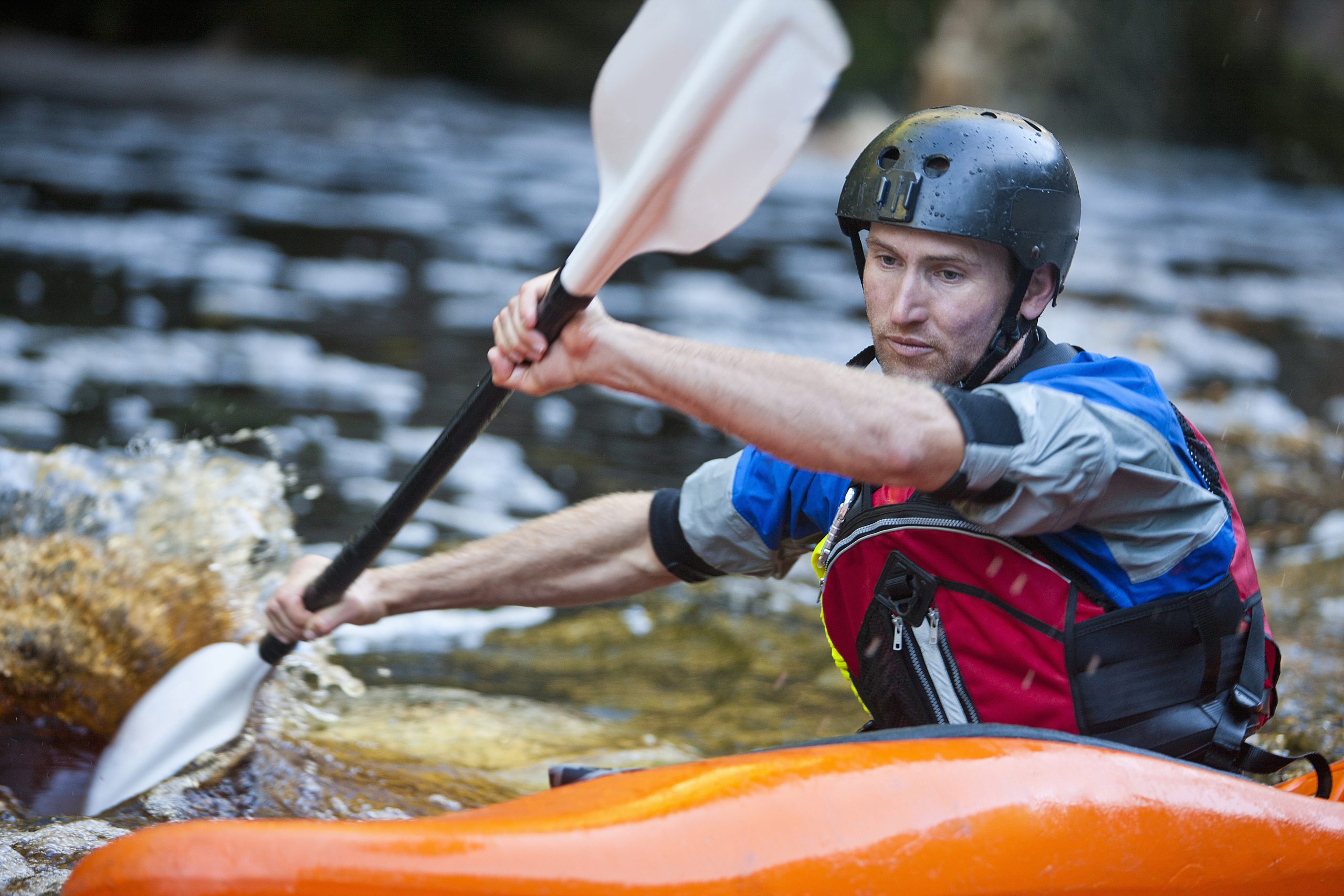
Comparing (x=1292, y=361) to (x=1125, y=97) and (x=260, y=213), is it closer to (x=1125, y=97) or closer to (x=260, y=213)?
(x=260, y=213)

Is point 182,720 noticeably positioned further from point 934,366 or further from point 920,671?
point 934,366

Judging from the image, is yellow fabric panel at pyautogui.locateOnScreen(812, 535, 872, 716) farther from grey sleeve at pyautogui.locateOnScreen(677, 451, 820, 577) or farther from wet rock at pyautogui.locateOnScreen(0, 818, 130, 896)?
wet rock at pyautogui.locateOnScreen(0, 818, 130, 896)

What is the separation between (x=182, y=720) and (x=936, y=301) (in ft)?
6.68

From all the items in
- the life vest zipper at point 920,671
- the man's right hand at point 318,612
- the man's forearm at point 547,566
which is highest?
the life vest zipper at point 920,671

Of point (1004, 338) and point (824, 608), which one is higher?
point (1004, 338)

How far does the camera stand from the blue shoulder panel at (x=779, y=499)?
2.70 metres

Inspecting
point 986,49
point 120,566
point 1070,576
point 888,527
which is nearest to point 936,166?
point 888,527

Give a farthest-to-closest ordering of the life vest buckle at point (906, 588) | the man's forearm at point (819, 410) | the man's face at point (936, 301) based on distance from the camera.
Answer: the man's face at point (936, 301), the life vest buckle at point (906, 588), the man's forearm at point (819, 410)

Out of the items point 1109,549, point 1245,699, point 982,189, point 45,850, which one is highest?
point 982,189

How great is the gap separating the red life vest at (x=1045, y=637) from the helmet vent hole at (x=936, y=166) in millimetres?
634

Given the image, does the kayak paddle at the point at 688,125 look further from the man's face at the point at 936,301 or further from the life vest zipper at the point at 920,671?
the life vest zipper at the point at 920,671

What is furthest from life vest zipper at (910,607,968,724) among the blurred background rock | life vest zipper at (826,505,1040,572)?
the blurred background rock

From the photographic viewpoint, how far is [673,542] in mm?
2865

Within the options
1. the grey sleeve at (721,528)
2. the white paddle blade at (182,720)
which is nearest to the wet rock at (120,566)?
the white paddle blade at (182,720)
